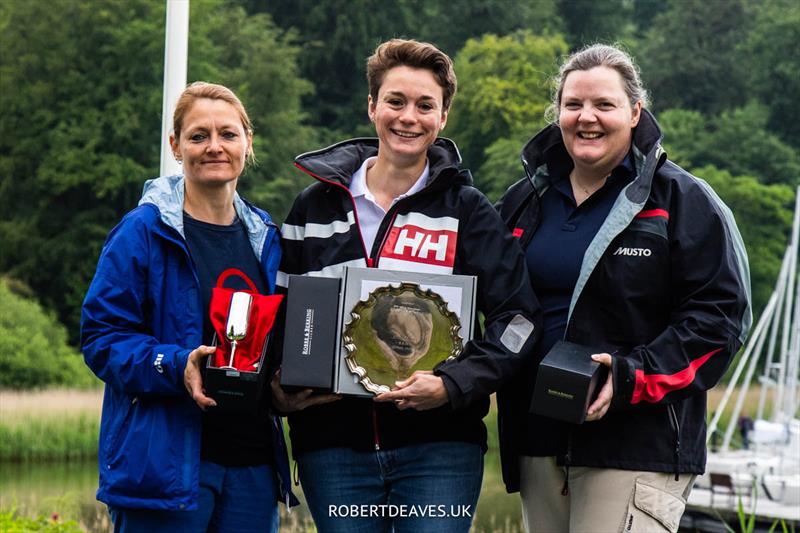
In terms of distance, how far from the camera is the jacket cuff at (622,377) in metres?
3.33

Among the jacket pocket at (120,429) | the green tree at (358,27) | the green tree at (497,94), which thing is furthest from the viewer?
the green tree at (358,27)

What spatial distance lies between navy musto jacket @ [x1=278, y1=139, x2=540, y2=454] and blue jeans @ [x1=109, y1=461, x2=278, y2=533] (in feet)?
0.53

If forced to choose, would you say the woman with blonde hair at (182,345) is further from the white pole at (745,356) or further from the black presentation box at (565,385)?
the white pole at (745,356)

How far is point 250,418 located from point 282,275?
0.42 m

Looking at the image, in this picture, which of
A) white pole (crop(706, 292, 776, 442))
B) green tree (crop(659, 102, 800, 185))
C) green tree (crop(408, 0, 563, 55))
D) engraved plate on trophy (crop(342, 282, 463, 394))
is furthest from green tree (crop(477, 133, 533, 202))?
engraved plate on trophy (crop(342, 282, 463, 394))

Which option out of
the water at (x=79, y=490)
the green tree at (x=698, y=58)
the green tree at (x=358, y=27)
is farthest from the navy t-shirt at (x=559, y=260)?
the green tree at (x=698, y=58)

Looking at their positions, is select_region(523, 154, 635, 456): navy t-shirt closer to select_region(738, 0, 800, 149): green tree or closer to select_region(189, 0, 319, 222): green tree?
select_region(189, 0, 319, 222): green tree

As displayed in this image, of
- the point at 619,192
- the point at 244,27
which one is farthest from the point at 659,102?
the point at 619,192

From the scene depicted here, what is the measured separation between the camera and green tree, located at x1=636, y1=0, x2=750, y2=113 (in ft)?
130

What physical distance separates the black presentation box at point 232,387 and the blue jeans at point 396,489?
→ 0.31m

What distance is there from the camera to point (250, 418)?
3.53 m

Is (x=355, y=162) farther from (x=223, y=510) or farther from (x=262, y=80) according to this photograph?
(x=262, y=80)

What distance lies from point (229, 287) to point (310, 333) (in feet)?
1.10

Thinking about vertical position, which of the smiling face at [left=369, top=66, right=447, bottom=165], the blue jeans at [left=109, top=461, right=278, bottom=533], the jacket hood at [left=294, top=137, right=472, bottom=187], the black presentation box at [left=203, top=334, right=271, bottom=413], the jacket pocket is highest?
the smiling face at [left=369, top=66, right=447, bottom=165]
